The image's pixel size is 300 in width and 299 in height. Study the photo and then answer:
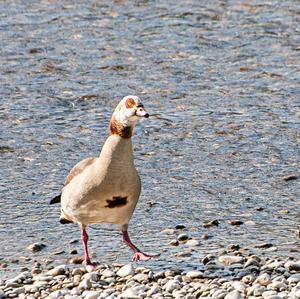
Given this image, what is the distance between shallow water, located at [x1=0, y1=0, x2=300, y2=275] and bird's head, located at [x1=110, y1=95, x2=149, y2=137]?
120 cm

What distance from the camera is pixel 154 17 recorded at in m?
18.2

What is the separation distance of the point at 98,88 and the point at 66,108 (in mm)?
900

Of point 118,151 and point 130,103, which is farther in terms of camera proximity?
point 118,151

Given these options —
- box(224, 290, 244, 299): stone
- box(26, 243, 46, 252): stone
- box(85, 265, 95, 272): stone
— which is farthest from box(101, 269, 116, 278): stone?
box(224, 290, 244, 299): stone

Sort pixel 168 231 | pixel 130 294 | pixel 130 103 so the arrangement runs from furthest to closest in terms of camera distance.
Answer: pixel 168 231 < pixel 130 103 < pixel 130 294

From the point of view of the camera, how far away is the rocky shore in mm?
8641

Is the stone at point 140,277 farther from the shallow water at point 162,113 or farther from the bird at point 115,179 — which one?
the bird at point 115,179

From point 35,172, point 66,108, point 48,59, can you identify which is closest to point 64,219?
point 35,172

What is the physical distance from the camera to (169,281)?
351 inches

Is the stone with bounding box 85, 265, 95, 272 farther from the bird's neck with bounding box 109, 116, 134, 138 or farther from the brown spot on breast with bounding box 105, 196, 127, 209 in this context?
the bird's neck with bounding box 109, 116, 134, 138

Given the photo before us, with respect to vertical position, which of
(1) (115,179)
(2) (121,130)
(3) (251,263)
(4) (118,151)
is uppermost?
(2) (121,130)

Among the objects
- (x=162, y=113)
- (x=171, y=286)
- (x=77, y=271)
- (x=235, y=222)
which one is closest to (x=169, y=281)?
(x=171, y=286)

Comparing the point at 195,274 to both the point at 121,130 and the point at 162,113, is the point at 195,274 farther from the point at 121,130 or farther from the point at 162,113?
the point at 162,113

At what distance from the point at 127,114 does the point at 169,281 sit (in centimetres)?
138
